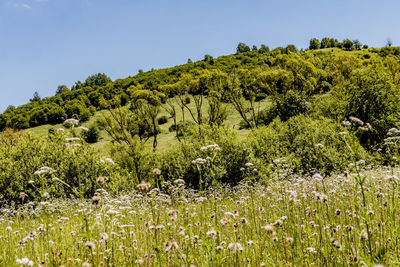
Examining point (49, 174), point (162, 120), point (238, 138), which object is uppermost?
point (162, 120)

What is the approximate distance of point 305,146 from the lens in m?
19.6

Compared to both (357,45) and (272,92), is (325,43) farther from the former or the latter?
(272,92)

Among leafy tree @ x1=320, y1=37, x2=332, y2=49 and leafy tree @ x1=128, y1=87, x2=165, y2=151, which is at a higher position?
leafy tree @ x1=320, y1=37, x2=332, y2=49

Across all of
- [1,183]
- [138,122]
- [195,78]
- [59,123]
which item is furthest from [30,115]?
[1,183]

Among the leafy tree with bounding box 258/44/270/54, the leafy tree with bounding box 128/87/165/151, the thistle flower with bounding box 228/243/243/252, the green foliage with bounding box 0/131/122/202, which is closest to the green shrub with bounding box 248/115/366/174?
the green foliage with bounding box 0/131/122/202

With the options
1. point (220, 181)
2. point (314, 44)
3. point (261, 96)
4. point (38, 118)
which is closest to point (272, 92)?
point (261, 96)

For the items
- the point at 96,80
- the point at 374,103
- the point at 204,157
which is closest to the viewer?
the point at 204,157

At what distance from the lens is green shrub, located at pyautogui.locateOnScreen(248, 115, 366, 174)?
17344mm

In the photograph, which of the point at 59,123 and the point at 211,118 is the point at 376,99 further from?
the point at 59,123

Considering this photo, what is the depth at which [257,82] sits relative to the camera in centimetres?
4394

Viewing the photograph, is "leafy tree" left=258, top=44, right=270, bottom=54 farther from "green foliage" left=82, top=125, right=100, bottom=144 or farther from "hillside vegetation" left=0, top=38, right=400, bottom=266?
"green foliage" left=82, top=125, right=100, bottom=144

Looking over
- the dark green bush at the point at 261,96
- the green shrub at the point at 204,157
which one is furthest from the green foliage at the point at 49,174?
the dark green bush at the point at 261,96

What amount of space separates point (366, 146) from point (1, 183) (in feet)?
97.6

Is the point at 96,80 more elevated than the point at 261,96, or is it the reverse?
the point at 96,80
